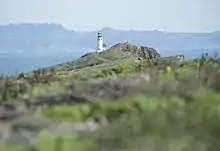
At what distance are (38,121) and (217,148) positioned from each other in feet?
11.0

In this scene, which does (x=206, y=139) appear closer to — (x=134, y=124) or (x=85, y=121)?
(x=134, y=124)

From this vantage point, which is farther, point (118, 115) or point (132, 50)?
point (132, 50)

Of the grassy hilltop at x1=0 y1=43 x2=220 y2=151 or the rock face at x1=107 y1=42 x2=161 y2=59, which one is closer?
the grassy hilltop at x1=0 y1=43 x2=220 y2=151

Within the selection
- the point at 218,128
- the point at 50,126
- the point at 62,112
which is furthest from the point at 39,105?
the point at 218,128

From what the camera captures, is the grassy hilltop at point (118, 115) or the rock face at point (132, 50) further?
the rock face at point (132, 50)

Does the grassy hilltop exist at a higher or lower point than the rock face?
higher

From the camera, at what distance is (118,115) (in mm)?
11414

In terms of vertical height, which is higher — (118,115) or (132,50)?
(118,115)

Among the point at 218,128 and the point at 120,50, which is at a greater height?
the point at 218,128

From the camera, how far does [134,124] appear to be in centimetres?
1038

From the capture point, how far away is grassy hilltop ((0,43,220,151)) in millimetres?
9711

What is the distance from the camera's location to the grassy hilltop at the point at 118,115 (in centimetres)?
971

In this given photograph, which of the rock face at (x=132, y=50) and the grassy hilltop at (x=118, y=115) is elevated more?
the grassy hilltop at (x=118, y=115)

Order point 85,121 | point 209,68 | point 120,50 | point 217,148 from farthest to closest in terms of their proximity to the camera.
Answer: point 120,50
point 209,68
point 85,121
point 217,148
